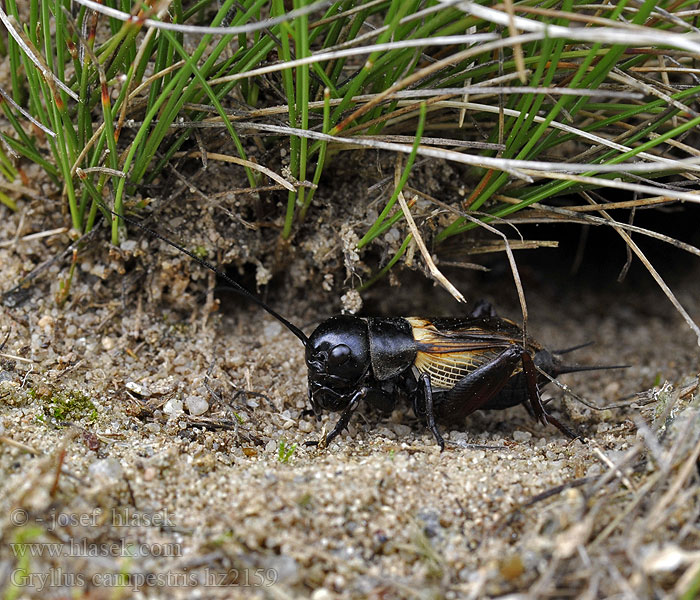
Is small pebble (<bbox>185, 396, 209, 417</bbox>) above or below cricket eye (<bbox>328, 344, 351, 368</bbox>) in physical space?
below

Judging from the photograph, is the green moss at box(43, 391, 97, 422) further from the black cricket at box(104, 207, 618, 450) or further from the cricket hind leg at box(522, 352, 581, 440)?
the cricket hind leg at box(522, 352, 581, 440)

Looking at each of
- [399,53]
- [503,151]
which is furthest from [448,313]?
[399,53]

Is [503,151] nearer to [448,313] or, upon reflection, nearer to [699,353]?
[448,313]

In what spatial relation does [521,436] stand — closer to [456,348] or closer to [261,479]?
[456,348]

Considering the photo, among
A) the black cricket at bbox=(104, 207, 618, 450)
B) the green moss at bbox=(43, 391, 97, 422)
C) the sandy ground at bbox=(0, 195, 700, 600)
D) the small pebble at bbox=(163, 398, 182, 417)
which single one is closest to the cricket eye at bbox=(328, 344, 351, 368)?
the black cricket at bbox=(104, 207, 618, 450)

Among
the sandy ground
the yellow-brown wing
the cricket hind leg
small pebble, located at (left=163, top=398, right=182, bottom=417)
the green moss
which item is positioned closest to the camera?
the sandy ground

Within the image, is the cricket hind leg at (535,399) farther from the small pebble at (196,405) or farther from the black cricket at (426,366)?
the small pebble at (196,405)

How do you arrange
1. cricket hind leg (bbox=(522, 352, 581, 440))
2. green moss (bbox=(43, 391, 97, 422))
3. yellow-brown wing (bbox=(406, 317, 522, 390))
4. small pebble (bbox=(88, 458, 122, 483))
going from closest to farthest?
small pebble (bbox=(88, 458, 122, 483)) < green moss (bbox=(43, 391, 97, 422)) < cricket hind leg (bbox=(522, 352, 581, 440)) < yellow-brown wing (bbox=(406, 317, 522, 390))
